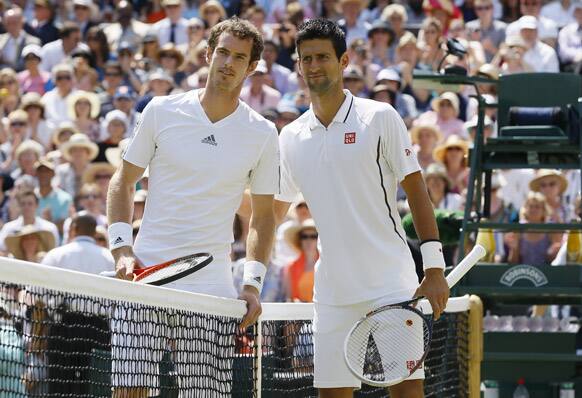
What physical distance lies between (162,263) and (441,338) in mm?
2266

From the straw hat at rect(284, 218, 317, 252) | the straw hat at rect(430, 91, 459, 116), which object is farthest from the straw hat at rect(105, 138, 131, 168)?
the straw hat at rect(430, 91, 459, 116)

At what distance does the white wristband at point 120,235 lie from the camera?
6.10 m

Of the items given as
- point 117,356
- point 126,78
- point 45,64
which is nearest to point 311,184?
point 117,356

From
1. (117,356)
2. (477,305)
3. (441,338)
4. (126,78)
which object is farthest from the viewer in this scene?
(126,78)

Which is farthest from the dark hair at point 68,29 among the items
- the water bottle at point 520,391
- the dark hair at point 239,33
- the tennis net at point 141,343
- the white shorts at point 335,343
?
the white shorts at point 335,343

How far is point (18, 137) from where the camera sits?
16.1m

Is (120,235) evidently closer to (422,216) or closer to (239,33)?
(239,33)

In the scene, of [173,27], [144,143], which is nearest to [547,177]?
[173,27]

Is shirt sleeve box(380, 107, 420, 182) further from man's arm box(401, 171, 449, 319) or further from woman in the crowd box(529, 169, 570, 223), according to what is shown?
woman in the crowd box(529, 169, 570, 223)

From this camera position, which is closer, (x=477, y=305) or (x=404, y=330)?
(x=404, y=330)

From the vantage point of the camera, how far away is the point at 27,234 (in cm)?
1312

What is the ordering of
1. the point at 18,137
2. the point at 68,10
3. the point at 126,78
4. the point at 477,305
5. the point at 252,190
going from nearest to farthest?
1. the point at 252,190
2. the point at 477,305
3. the point at 18,137
4. the point at 126,78
5. the point at 68,10

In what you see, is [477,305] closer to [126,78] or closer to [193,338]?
[193,338]

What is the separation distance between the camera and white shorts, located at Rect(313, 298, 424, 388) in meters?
6.16
